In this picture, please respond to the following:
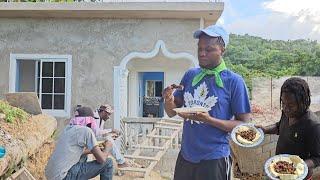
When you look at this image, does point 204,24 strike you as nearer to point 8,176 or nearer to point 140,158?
point 140,158

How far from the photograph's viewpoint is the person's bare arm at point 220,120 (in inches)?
113

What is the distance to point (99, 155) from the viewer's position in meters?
5.21

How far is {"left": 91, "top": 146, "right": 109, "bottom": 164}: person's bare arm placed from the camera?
5129 mm

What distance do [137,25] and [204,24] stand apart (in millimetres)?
1621

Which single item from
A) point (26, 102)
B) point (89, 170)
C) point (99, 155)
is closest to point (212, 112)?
point (99, 155)

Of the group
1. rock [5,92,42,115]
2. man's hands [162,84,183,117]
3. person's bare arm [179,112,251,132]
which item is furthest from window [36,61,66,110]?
person's bare arm [179,112,251,132]

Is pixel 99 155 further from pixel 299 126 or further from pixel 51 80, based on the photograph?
pixel 51 80

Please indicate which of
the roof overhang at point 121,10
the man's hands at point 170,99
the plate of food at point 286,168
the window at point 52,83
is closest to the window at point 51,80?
the window at point 52,83

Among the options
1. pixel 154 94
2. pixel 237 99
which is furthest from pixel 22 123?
pixel 154 94

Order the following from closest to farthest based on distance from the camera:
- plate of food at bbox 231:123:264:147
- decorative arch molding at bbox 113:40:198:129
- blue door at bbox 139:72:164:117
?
1. plate of food at bbox 231:123:264:147
2. decorative arch molding at bbox 113:40:198:129
3. blue door at bbox 139:72:164:117

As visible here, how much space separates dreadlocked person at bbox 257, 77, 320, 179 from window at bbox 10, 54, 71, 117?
7977mm

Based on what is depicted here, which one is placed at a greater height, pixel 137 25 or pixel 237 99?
pixel 137 25

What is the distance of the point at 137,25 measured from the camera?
1041 cm

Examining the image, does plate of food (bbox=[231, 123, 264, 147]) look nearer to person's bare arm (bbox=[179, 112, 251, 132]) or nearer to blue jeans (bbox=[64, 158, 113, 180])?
person's bare arm (bbox=[179, 112, 251, 132])
